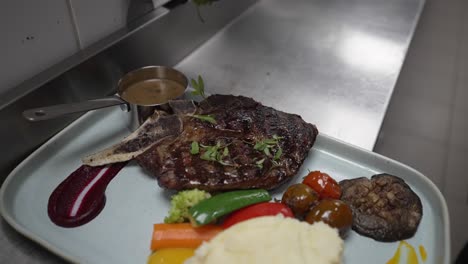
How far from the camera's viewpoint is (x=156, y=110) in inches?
77.3

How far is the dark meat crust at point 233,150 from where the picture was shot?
1.68 metres

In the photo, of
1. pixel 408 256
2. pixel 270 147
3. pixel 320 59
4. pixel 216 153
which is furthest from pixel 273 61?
pixel 408 256

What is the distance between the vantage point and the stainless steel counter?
76.7 inches

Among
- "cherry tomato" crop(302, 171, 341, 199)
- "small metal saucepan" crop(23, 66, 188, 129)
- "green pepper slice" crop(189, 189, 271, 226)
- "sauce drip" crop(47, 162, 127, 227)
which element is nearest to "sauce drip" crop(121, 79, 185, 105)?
"small metal saucepan" crop(23, 66, 188, 129)

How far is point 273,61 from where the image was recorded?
9.12ft

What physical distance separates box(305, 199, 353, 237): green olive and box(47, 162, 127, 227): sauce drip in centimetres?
89

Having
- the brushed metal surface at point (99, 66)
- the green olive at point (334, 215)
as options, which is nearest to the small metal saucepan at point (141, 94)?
the brushed metal surface at point (99, 66)

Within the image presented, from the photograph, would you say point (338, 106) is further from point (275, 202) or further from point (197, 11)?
point (197, 11)

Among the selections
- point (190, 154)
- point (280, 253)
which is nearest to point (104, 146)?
point (190, 154)

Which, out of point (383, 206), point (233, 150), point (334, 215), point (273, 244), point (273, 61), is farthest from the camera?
point (273, 61)

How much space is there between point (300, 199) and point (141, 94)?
1019 mm

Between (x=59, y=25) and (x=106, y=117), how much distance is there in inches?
20.2

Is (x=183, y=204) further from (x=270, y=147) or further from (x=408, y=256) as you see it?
(x=408, y=256)

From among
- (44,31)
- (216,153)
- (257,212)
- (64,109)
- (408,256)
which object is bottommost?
(408,256)
